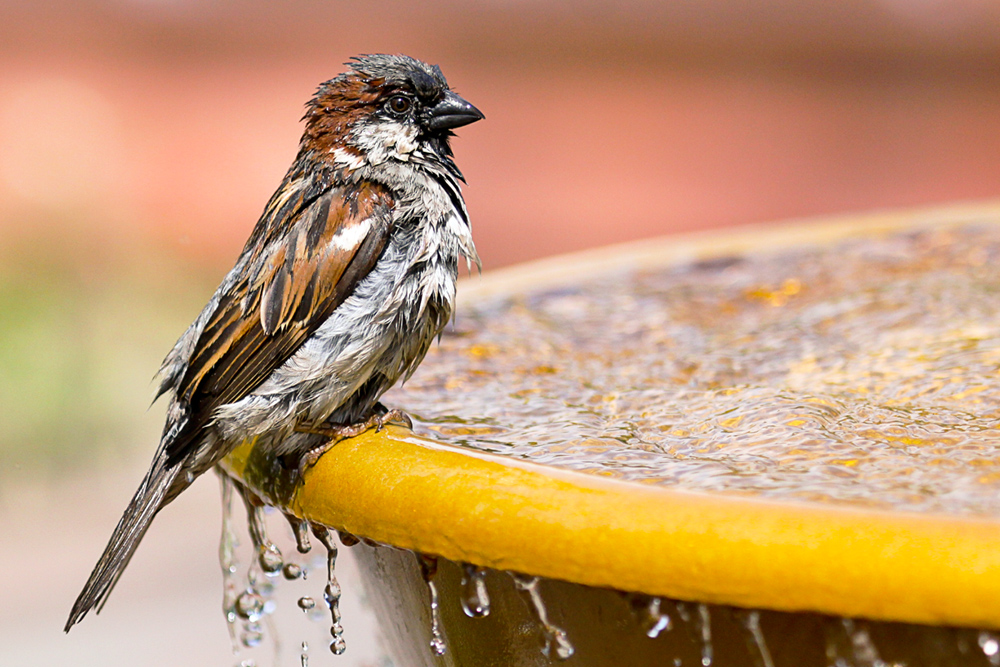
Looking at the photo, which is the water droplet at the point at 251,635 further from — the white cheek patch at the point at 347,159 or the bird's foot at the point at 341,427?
the white cheek patch at the point at 347,159

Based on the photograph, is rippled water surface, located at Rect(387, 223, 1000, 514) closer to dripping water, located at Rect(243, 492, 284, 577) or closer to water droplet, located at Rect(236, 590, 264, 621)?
dripping water, located at Rect(243, 492, 284, 577)

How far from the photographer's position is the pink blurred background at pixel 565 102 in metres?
8.81

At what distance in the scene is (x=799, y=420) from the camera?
6.55 feet

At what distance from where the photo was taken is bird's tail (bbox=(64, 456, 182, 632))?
224 cm

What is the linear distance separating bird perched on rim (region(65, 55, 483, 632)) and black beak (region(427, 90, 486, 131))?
0.23 meters

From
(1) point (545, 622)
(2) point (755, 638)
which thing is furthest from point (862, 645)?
(1) point (545, 622)

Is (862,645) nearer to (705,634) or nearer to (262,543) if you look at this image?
(705,634)

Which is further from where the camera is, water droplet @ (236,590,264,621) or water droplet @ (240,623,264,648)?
water droplet @ (240,623,264,648)

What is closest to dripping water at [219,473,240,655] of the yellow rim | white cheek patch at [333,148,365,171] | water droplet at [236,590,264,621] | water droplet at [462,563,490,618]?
water droplet at [236,590,264,621]

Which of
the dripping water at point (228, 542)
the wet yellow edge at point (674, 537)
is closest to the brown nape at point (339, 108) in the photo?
the dripping water at point (228, 542)

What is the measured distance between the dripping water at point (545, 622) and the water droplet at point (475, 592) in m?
0.06

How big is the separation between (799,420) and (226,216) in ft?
25.2

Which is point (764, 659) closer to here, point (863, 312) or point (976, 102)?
point (863, 312)

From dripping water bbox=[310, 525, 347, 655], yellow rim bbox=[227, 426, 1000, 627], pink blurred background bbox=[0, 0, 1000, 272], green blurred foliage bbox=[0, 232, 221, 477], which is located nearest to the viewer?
yellow rim bbox=[227, 426, 1000, 627]
